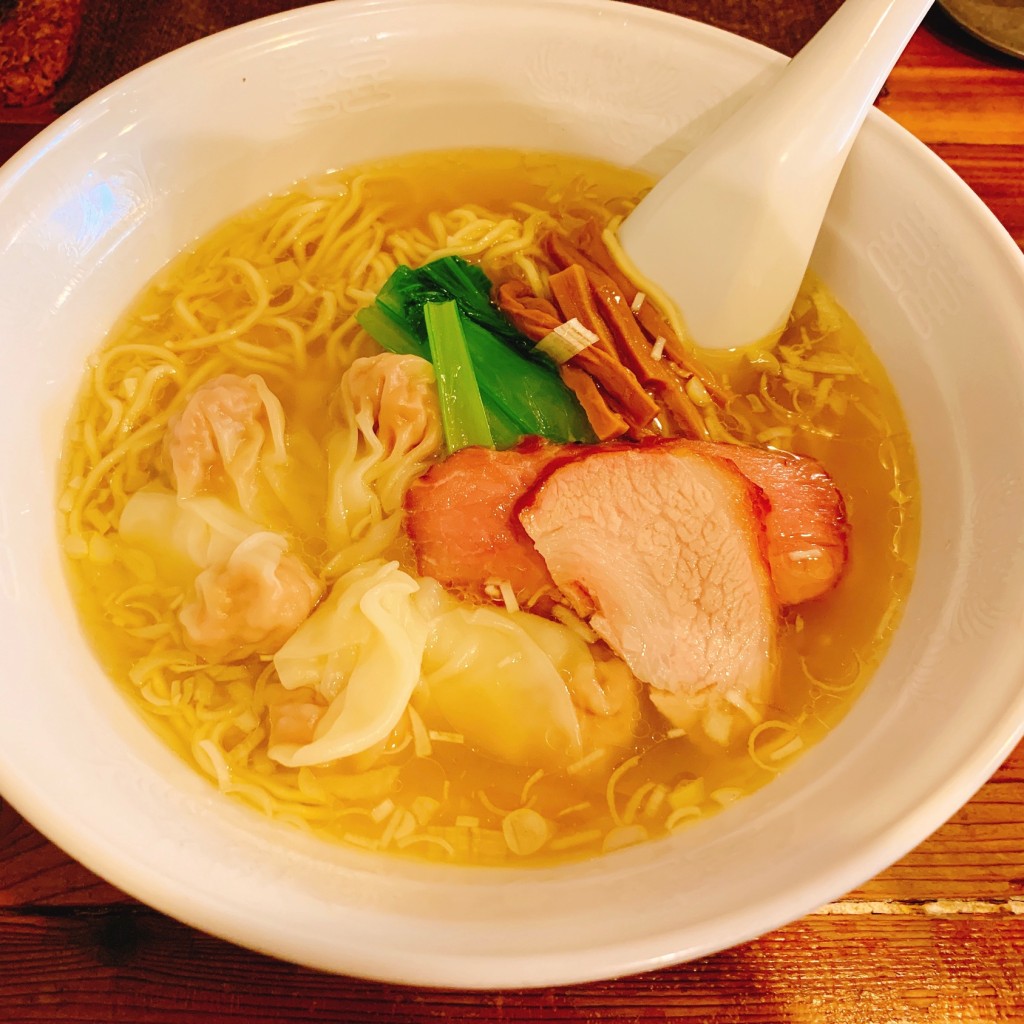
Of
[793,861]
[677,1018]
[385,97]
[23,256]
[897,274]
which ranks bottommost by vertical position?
[677,1018]

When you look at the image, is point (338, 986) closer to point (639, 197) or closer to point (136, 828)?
point (136, 828)

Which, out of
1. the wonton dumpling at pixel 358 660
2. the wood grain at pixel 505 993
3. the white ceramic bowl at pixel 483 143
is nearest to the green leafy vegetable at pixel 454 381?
the wonton dumpling at pixel 358 660

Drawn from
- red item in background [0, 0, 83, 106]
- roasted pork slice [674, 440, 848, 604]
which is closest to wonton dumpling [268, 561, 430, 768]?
roasted pork slice [674, 440, 848, 604]

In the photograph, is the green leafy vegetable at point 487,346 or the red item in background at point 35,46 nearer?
the green leafy vegetable at point 487,346

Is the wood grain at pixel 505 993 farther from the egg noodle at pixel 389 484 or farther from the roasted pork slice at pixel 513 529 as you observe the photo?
the roasted pork slice at pixel 513 529

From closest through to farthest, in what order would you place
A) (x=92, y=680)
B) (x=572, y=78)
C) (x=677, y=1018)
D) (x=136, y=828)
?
(x=136, y=828), (x=677, y=1018), (x=92, y=680), (x=572, y=78)

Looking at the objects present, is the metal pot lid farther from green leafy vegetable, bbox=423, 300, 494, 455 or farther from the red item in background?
the red item in background

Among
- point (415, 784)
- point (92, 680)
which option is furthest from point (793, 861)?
point (92, 680)
